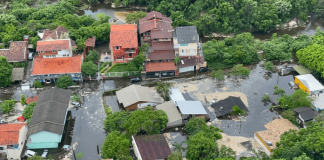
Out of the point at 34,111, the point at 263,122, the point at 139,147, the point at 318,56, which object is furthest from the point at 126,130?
the point at 318,56

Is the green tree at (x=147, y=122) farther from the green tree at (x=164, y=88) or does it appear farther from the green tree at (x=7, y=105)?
the green tree at (x=7, y=105)

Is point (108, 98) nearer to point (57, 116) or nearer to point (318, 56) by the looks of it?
point (57, 116)

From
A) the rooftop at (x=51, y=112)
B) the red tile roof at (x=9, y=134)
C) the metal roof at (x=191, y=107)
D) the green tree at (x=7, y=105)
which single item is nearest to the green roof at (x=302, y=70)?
the metal roof at (x=191, y=107)

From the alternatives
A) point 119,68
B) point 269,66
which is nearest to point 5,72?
point 119,68

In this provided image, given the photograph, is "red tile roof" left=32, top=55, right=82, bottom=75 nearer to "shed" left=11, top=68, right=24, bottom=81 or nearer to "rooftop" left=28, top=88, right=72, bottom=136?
"shed" left=11, top=68, right=24, bottom=81

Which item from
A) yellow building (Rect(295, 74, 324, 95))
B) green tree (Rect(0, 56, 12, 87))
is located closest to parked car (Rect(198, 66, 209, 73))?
yellow building (Rect(295, 74, 324, 95))

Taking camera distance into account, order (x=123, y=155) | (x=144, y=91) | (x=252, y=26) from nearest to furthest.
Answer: (x=123, y=155) → (x=144, y=91) → (x=252, y=26)
